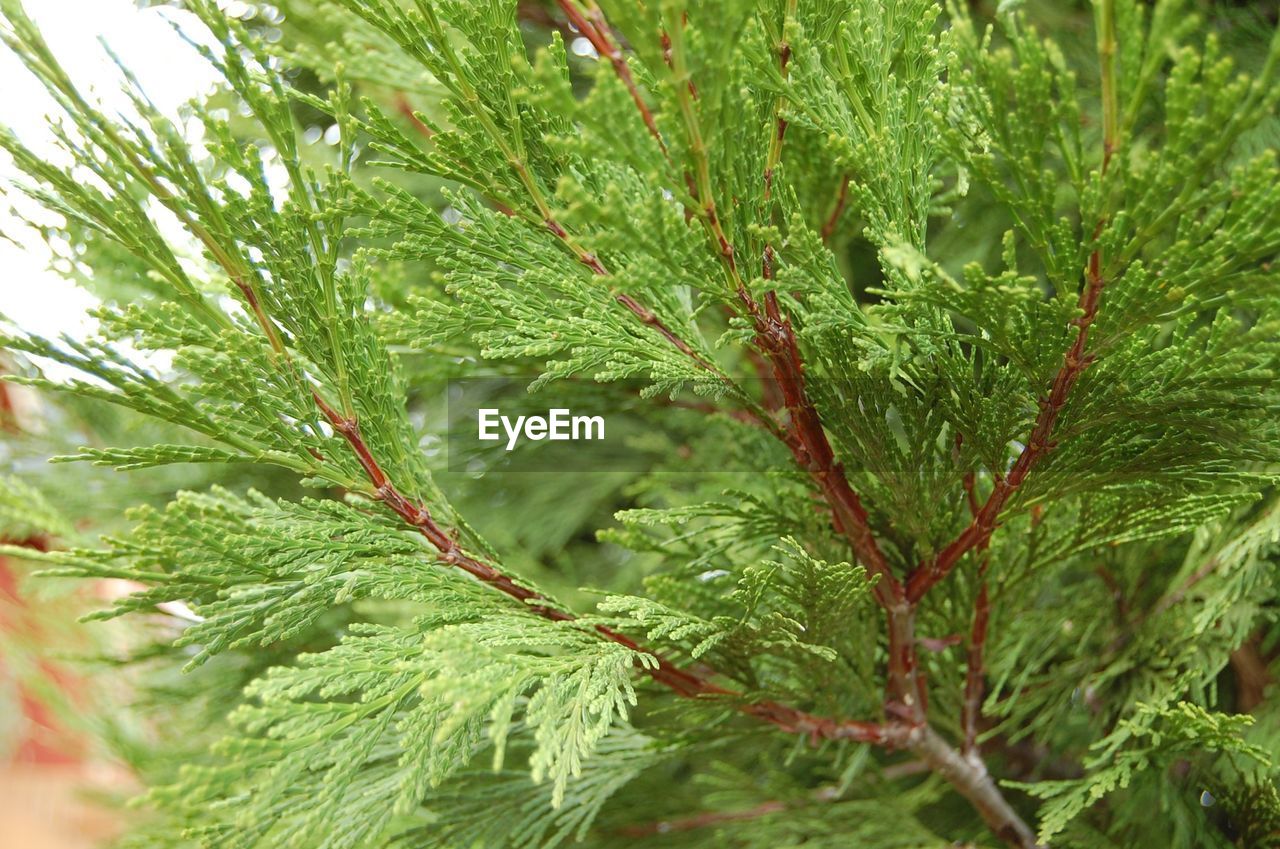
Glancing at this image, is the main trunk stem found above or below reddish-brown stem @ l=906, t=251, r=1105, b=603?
below

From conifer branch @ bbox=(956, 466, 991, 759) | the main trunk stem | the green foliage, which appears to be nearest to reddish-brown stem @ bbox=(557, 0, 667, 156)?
the green foliage

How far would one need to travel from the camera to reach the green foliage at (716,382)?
24.2 inches

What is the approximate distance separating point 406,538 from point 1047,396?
516 mm

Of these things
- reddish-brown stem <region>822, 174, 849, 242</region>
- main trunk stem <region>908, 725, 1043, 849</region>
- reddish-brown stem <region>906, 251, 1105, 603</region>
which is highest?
reddish-brown stem <region>822, 174, 849, 242</region>

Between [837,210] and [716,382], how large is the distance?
42cm

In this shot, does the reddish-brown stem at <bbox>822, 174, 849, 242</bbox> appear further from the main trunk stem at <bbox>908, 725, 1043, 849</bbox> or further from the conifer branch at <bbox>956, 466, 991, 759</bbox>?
the main trunk stem at <bbox>908, 725, 1043, 849</bbox>

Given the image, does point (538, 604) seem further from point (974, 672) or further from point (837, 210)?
point (837, 210)

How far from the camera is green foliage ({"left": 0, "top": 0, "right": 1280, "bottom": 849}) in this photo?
2.01 feet

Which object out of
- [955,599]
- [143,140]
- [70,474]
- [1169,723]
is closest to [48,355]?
[143,140]

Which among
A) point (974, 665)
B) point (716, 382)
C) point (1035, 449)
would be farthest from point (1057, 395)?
point (974, 665)

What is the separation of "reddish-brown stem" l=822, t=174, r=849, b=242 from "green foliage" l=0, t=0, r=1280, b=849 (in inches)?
0.8

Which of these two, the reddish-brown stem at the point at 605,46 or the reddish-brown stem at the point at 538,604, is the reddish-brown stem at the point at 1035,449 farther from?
the reddish-brown stem at the point at 605,46

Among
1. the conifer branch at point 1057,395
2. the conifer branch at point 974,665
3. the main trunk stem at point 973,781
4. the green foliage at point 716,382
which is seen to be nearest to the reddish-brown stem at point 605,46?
the green foliage at point 716,382

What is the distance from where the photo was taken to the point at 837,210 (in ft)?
3.52
